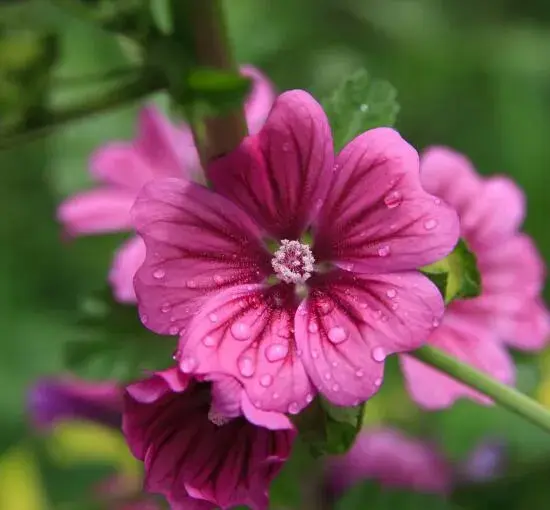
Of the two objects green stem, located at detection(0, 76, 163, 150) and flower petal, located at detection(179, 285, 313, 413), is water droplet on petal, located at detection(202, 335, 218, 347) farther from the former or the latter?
green stem, located at detection(0, 76, 163, 150)

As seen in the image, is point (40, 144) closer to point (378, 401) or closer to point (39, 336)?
point (39, 336)

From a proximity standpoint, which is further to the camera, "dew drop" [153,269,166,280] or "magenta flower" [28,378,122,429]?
"magenta flower" [28,378,122,429]

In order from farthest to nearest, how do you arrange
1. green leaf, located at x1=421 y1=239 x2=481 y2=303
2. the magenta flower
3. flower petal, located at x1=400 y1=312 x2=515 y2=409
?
the magenta flower, flower petal, located at x1=400 y1=312 x2=515 y2=409, green leaf, located at x1=421 y1=239 x2=481 y2=303

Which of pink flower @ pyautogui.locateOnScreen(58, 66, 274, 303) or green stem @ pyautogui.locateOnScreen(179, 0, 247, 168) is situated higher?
green stem @ pyautogui.locateOnScreen(179, 0, 247, 168)

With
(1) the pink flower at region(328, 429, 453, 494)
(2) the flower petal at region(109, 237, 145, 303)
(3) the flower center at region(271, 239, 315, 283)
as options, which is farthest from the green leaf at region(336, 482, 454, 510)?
(3) the flower center at region(271, 239, 315, 283)

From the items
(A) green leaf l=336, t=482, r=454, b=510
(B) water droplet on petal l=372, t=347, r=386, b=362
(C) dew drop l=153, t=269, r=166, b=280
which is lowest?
(A) green leaf l=336, t=482, r=454, b=510

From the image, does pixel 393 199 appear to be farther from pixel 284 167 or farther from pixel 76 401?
pixel 76 401
